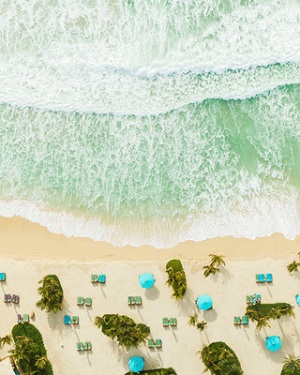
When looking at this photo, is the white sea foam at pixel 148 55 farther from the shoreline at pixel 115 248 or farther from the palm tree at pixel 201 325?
the palm tree at pixel 201 325

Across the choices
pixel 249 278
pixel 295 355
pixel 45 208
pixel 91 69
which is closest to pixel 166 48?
pixel 91 69

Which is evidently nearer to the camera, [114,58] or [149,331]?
[149,331]

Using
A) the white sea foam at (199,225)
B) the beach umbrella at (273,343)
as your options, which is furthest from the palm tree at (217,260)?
the beach umbrella at (273,343)

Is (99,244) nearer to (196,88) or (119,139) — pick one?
(119,139)

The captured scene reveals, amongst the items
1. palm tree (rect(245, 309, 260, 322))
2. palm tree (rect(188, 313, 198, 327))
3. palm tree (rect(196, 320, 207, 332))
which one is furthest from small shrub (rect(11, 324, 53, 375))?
palm tree (rect(245, 309, 260, 322))

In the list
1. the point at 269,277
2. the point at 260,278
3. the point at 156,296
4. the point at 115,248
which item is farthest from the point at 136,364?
the point at 269,277

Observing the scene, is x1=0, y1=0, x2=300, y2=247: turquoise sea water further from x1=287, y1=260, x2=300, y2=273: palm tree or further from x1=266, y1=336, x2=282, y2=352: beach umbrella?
x1=266, y1=336, x2=282, y2=352: beach umbrella

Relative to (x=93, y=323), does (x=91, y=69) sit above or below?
above
